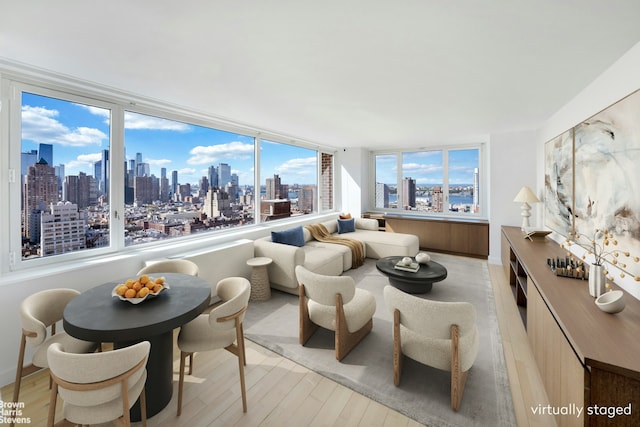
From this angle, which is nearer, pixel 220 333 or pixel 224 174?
pixel 220 333

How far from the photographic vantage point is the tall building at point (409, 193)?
702cm

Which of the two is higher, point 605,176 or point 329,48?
point 329,48

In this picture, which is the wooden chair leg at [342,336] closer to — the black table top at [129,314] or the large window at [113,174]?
the black table top at [129,314]

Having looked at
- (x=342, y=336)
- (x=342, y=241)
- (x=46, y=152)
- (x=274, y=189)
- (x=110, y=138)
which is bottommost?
(x=342, y=336)

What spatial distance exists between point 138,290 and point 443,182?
660cm

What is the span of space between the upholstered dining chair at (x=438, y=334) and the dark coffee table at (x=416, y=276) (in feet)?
4.85

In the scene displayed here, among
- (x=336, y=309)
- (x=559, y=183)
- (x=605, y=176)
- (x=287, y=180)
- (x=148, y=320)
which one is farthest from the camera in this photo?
(x=287, y=180)

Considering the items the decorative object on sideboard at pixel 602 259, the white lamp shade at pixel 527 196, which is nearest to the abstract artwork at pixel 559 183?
the white lamp shade at pixel 527 196

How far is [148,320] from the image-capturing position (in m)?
1.58

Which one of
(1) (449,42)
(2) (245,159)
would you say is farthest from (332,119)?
(1) (449,42)

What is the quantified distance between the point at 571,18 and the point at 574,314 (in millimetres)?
1831

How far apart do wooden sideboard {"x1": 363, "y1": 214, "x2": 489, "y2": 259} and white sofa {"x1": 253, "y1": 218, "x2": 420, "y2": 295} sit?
28.1 inches

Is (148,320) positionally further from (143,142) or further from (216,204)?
(216,204)

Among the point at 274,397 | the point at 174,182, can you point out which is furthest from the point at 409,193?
the point at 274,397
